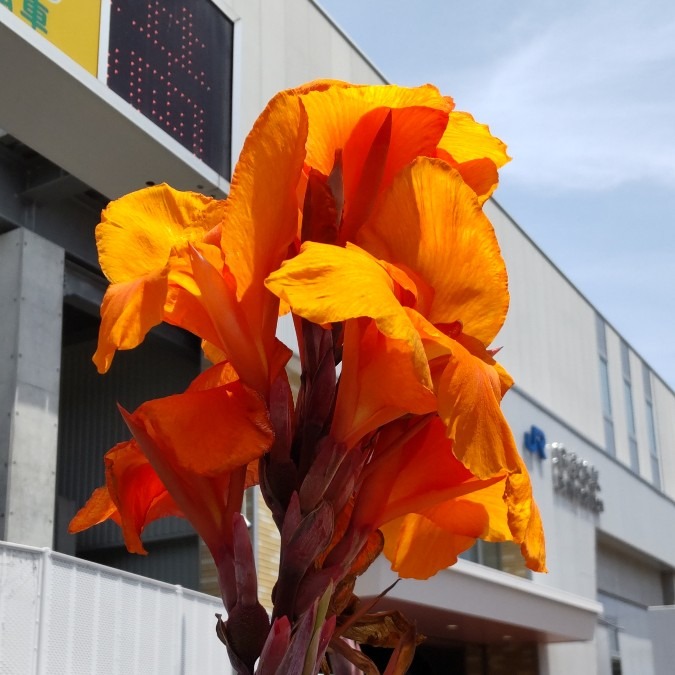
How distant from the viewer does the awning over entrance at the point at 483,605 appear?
32.5 ft

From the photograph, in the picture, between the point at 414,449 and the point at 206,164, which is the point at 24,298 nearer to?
the point at 206,164

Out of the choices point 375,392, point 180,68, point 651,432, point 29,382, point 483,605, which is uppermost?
point 651,432

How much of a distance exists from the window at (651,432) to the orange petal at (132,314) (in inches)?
861

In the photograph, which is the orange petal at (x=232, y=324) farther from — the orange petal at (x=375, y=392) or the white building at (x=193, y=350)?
the white building at (x=193, y=350)

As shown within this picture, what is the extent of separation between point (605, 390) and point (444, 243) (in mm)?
18967

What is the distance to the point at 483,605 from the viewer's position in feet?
36.6

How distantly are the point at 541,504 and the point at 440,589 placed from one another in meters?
4.66

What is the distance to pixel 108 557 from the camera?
36.0 ft

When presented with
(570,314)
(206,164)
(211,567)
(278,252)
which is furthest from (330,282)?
(570,314)

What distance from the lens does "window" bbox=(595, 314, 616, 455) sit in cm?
1911

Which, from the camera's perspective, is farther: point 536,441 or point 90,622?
point 536,441

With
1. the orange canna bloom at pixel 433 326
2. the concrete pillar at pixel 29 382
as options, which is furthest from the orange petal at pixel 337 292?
the concrete pillar at pixel 29 382

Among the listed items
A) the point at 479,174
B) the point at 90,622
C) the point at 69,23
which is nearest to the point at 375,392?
the point at 479,174

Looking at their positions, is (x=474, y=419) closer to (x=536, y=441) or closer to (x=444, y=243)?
(x=444, y=243)
